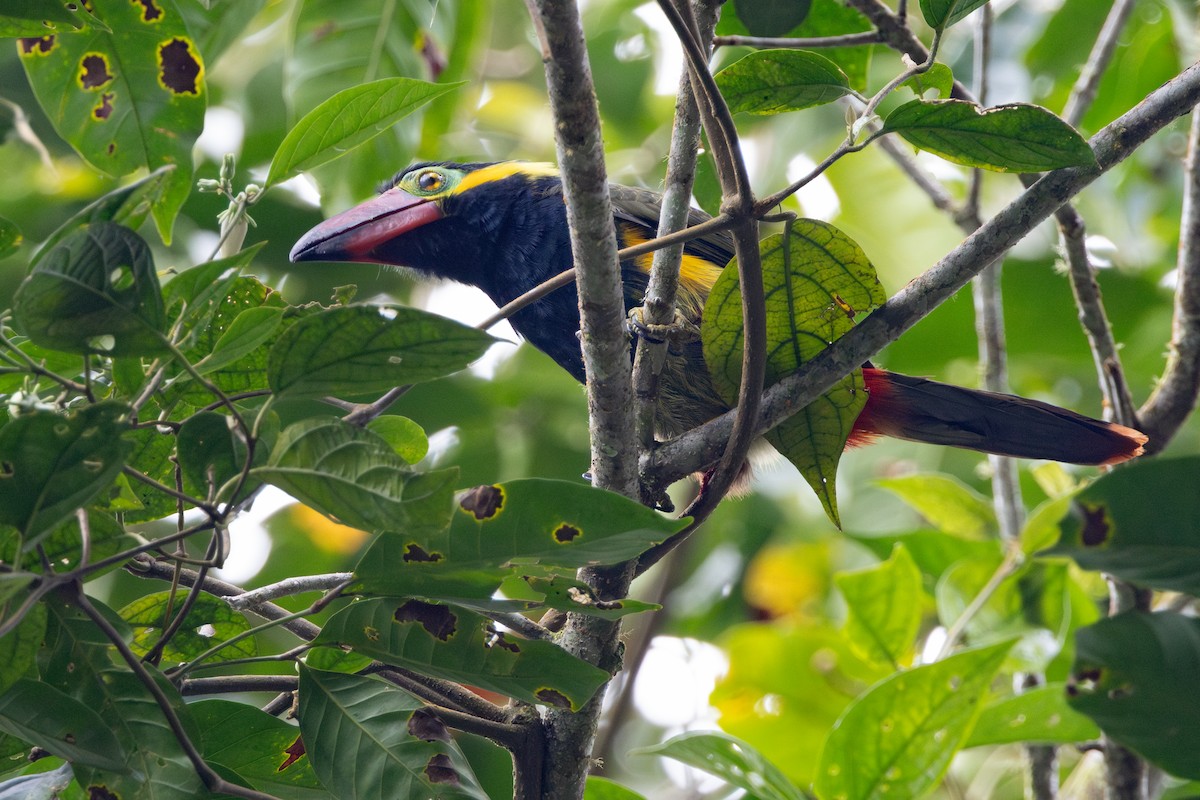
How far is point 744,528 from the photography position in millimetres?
4418

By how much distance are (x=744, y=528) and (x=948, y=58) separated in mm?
1941

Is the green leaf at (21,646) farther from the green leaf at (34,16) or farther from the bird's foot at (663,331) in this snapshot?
the bird's foot at (663,331)

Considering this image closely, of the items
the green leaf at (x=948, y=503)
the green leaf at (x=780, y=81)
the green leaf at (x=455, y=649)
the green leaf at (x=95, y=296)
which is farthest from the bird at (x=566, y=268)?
the green leaf at (x=95, y=296)

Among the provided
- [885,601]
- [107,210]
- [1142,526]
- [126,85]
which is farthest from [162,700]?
[885,601]

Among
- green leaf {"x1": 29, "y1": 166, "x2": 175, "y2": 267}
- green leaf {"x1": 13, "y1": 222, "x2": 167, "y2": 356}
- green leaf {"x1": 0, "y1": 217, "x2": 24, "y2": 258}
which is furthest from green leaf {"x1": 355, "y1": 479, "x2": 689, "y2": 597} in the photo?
green leaf {"x1": 0, "y1": 217, "x2": 24, "y2": 258}

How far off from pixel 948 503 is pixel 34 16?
8.07 feet

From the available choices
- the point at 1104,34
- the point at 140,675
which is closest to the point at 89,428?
the point at 140,675

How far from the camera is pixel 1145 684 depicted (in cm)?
199

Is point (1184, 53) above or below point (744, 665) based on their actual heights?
above

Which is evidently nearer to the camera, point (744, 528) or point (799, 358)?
point (799, 358)

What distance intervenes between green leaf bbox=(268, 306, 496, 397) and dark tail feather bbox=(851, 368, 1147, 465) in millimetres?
1557

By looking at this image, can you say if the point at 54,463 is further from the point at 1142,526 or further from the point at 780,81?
the point at 1142,526

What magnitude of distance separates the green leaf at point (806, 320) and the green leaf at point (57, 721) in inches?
42.2

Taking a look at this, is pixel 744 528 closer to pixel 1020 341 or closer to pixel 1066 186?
pixel 1020 341
